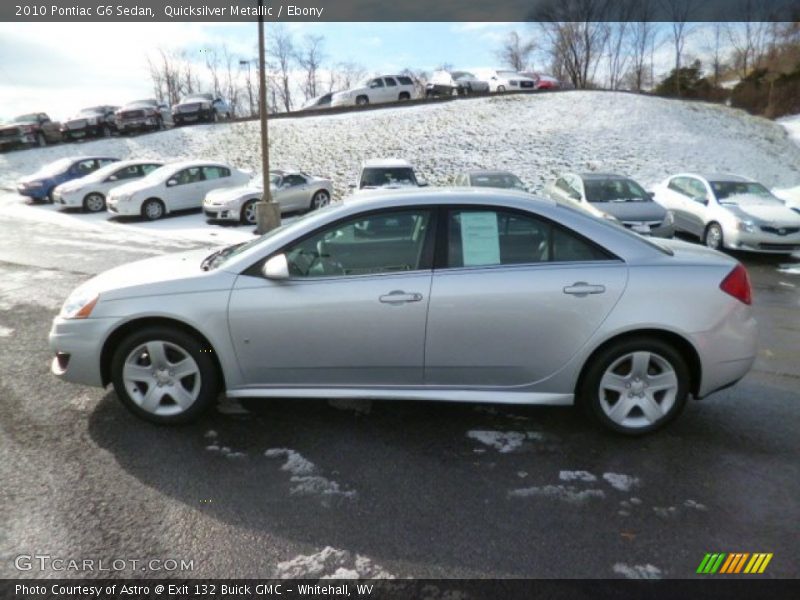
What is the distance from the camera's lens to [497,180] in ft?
45.3

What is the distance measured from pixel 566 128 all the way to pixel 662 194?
1514 centimetres

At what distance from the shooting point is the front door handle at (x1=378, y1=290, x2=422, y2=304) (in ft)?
11.3

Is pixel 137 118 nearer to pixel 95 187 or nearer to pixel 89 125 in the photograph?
pixel 89 125

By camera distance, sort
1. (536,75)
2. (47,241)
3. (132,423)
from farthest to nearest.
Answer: (536,75), (47,241), (132,423)

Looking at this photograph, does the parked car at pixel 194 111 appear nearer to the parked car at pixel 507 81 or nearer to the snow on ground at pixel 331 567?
the parked car at pixel 507 81

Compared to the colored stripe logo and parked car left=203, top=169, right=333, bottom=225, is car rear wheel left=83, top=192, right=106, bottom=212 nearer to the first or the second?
parked car left=203, top=169, right=333, bottom=225

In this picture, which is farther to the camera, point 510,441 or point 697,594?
point 510,441

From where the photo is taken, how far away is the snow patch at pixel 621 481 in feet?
10.2

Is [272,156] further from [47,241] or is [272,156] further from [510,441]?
[510,441]

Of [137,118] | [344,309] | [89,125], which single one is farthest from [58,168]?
[344,309]

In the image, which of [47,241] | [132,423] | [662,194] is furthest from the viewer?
[662,194]

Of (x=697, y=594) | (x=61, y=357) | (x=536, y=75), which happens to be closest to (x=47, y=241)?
(x=61, y=357)

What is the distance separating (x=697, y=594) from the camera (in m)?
2.38

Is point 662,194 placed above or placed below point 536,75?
below
